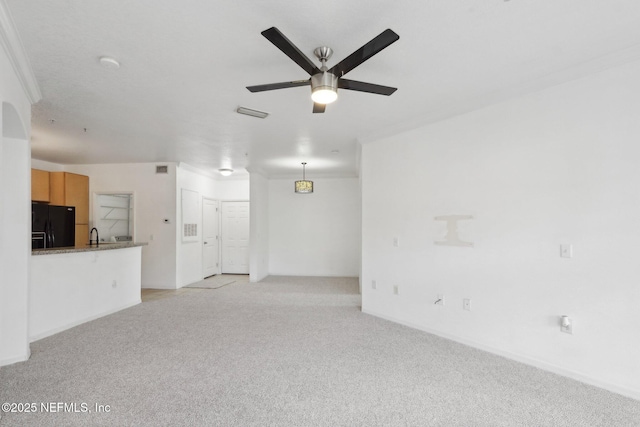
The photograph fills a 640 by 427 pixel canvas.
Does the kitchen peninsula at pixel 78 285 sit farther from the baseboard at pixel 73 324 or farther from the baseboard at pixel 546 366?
the baseboard at pixel 546 366

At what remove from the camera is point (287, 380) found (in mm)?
2787

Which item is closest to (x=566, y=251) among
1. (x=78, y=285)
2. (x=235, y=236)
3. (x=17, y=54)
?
(x=17, y=54)

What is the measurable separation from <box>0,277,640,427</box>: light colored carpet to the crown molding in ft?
8.18

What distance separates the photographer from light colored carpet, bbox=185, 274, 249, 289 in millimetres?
7285

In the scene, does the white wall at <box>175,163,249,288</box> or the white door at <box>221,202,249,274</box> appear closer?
the white wall at <box>175,163,249,288</box>

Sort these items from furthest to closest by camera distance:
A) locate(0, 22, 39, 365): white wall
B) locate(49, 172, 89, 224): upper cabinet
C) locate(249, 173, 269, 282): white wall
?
locate(249, 173, 269, 282): white wall < locate(49, 172, 89, 224): upper cabinet < locate(0, 22, 39, 365): white wall

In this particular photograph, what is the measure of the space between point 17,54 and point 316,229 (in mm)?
6712

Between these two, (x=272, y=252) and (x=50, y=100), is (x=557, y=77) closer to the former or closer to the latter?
(x=50, y=100)

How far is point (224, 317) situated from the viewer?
15.6ft

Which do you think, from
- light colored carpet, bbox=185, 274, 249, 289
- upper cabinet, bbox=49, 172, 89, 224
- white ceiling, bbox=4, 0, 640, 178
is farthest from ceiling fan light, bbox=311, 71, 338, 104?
upper cabinet, bbox=49, 172, 89, 224

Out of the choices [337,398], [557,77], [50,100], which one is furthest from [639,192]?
[50,100]

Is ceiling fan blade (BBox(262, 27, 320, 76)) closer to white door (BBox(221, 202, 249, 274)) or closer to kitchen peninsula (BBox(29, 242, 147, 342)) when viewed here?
kitchen peninsula (BBox(29, 242, 147, 342))

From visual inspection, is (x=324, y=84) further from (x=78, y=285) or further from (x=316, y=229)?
(x=316, y=229)

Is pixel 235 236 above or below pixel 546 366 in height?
above
